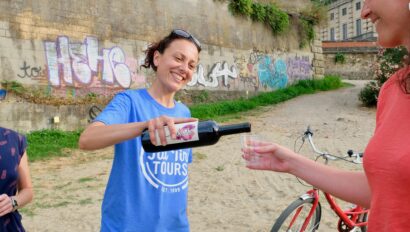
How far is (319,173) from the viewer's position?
178cm

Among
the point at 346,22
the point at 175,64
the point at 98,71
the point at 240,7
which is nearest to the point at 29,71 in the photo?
the point at 98,71

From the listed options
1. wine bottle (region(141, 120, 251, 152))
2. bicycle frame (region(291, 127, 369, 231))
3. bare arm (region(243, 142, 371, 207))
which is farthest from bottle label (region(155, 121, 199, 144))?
bicycle frame (region(291, 127, 369, 231))

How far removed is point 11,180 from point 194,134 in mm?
1281

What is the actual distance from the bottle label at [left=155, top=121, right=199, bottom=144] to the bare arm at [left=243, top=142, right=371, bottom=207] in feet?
0.76

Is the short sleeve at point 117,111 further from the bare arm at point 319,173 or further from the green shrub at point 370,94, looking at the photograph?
the green shrub at point 370,94

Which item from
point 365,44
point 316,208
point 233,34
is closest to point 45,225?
point 316,208

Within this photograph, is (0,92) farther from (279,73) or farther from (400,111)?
(279,73)

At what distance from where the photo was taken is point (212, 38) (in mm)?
16594

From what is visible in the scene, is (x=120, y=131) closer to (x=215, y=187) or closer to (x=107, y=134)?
(x=107, y=134)

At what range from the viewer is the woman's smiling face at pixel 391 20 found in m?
1.43

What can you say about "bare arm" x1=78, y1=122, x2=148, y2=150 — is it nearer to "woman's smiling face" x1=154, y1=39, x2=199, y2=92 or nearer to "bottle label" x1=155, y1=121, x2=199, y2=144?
"bottle label" x1=155, y1=121, x2=199, y2=144

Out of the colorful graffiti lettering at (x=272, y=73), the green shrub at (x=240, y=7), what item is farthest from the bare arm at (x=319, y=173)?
the colorful graffiti lettering at (x=272, y=73)

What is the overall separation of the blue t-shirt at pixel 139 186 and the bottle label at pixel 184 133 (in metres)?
0.49

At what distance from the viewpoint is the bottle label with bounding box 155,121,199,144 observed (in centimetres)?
175
